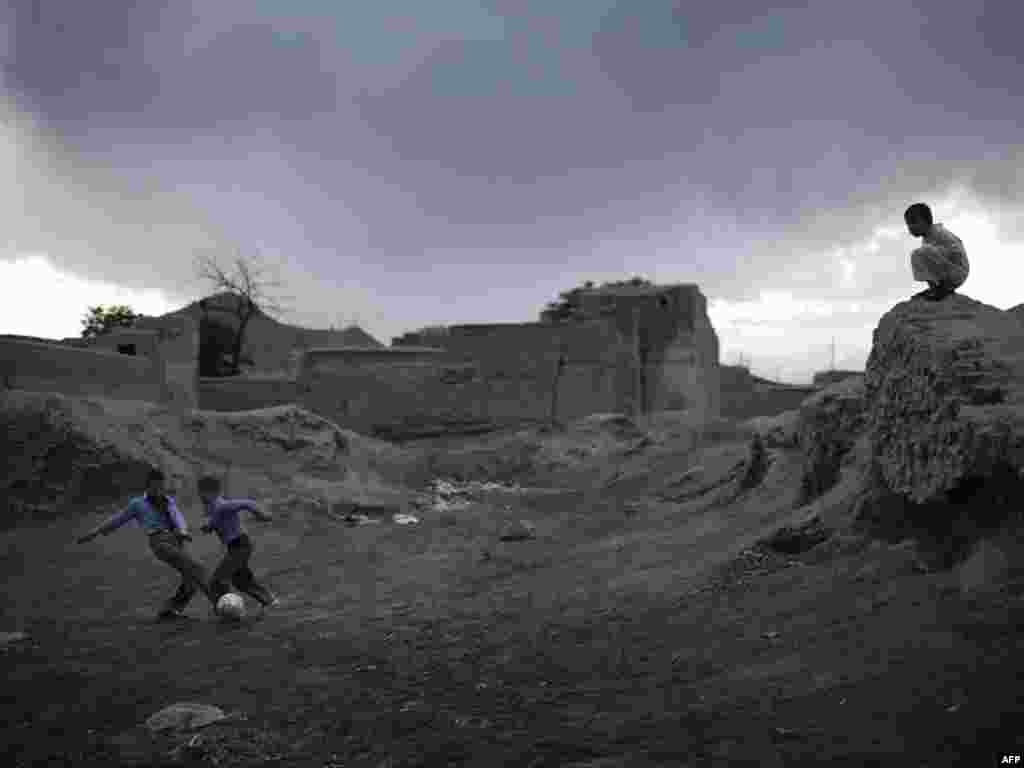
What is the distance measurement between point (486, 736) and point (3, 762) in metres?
2.01

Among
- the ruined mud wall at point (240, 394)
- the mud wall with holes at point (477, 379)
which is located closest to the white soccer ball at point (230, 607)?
the mud wall with holes at point (477, 379)

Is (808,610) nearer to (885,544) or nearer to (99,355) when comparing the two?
(885,544)

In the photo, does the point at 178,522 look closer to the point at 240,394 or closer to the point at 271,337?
the point at 240,394

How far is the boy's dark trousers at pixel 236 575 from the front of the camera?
6055 mm

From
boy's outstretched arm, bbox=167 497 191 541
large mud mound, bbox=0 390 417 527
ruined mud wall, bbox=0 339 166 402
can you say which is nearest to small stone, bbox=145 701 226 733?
boy's outstretched arm, bbox=167 497 191 541

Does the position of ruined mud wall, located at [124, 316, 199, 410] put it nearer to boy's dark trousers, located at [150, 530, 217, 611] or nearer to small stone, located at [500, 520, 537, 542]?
small stone, located at [500, 520, 537, 542]

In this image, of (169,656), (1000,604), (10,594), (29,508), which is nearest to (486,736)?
(1000,604)

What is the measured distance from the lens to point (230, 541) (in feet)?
20.1

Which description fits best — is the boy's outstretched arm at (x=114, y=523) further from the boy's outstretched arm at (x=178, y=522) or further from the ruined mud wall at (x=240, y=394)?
the ruined mud wall at (x=240, y=394)

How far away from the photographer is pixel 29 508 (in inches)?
414

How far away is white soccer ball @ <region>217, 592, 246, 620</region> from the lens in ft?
18.8

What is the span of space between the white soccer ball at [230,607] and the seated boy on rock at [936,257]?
16.6 feet

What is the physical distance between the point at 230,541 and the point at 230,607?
0.55m

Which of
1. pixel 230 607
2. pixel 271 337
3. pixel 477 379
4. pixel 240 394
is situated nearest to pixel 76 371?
pixel 240 394
